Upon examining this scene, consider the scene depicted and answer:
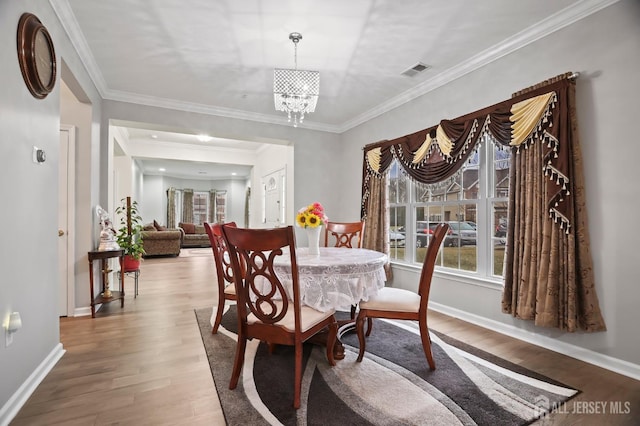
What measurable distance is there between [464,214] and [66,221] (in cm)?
432

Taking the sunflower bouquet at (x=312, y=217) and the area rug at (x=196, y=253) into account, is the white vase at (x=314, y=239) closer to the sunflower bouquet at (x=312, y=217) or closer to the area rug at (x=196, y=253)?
the sunflower bouquet at (x=312, y=217)

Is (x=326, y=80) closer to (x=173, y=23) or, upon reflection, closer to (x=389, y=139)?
(x=389, y=139)

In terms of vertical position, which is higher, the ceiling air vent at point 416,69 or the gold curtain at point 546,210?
the ceiling air vent at point 416,69

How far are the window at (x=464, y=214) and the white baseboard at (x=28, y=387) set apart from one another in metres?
3.65

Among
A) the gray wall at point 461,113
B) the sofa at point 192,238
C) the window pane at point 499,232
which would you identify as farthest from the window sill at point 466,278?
the sofa at point 192,238

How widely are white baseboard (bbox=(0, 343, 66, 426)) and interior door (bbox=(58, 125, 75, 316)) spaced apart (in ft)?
3.94

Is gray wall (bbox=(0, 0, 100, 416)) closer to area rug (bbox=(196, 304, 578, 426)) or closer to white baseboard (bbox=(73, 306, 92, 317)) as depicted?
area rug (bbox=(196, 304, 578, 426))

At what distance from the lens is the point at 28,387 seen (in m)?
1.84

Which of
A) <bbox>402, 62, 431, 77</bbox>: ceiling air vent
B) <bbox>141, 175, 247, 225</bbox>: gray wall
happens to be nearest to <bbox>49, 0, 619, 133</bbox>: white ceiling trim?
<bbox>402, 62, 431, 77</bbox>: ceiling air vent

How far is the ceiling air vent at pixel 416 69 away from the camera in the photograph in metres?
3.30

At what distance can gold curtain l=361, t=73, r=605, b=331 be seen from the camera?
2312 mm

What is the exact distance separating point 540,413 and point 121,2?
387cm

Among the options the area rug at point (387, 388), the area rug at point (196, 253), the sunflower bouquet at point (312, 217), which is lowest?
the area rug at point (196, 253)

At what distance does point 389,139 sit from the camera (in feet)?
14.4
